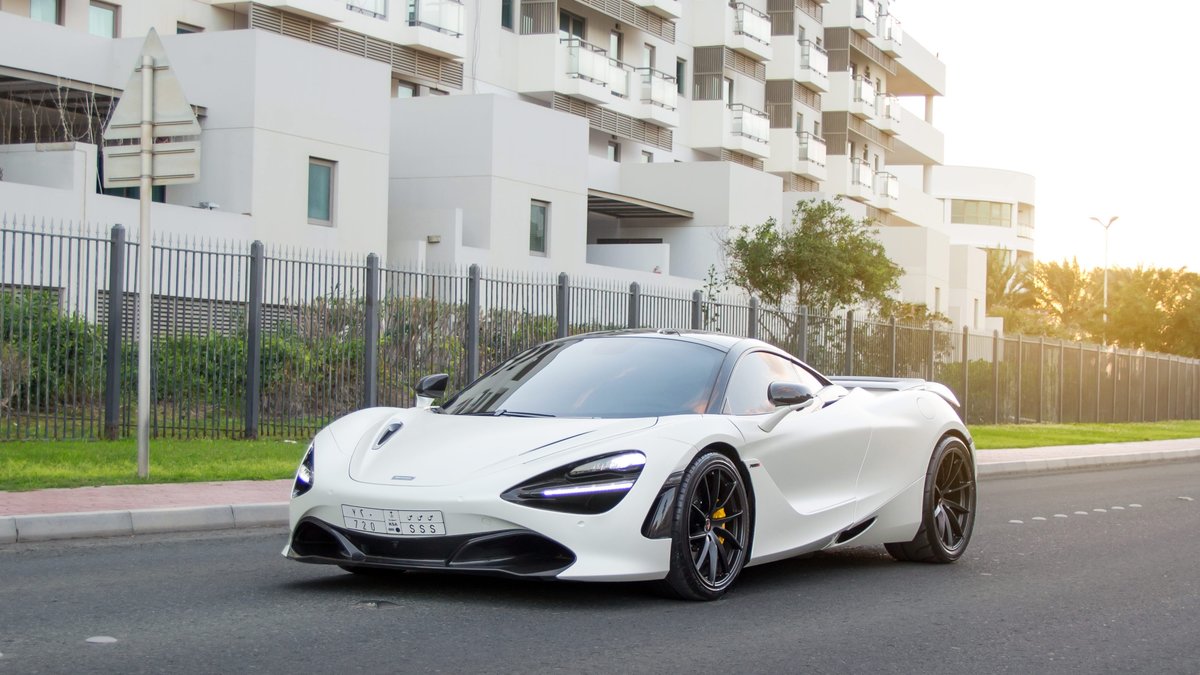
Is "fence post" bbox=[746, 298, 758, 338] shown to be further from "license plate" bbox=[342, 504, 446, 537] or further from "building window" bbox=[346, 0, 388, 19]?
"license plate" bbox=[342, 504, 446, 537]

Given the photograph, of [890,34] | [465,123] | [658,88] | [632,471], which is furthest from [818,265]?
[890,34]

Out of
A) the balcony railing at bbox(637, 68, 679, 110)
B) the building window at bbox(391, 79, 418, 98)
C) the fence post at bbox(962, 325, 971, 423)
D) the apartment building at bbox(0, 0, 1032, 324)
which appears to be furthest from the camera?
the balcony railing at bbox(637, 68, 679, 110)

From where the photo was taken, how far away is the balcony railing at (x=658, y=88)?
45.2 m

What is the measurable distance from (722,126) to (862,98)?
13.5 metres

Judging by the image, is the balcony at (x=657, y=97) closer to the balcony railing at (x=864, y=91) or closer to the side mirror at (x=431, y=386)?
the balcony railing at (x=864, y=91)

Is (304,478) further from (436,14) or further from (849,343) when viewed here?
(436,14)

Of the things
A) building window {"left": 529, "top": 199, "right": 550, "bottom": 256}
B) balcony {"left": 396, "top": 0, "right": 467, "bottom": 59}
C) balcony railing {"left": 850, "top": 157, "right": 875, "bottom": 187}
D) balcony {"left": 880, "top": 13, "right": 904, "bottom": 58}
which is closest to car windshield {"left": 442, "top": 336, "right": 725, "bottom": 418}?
building window {"left": 529, "top": 199, "right": 550, "bottom": 256}

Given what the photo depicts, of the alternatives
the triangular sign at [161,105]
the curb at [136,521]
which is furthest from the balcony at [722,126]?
the curb at [136,521]

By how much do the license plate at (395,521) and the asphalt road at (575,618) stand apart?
0.35 m

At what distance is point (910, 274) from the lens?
189 ft

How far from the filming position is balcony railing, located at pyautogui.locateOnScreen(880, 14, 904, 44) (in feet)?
210

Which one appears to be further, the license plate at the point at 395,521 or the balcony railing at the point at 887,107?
the balcony railing at the point at 887,107

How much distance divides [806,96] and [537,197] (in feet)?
87.4

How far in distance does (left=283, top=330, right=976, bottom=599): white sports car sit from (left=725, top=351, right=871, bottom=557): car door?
12 mm
